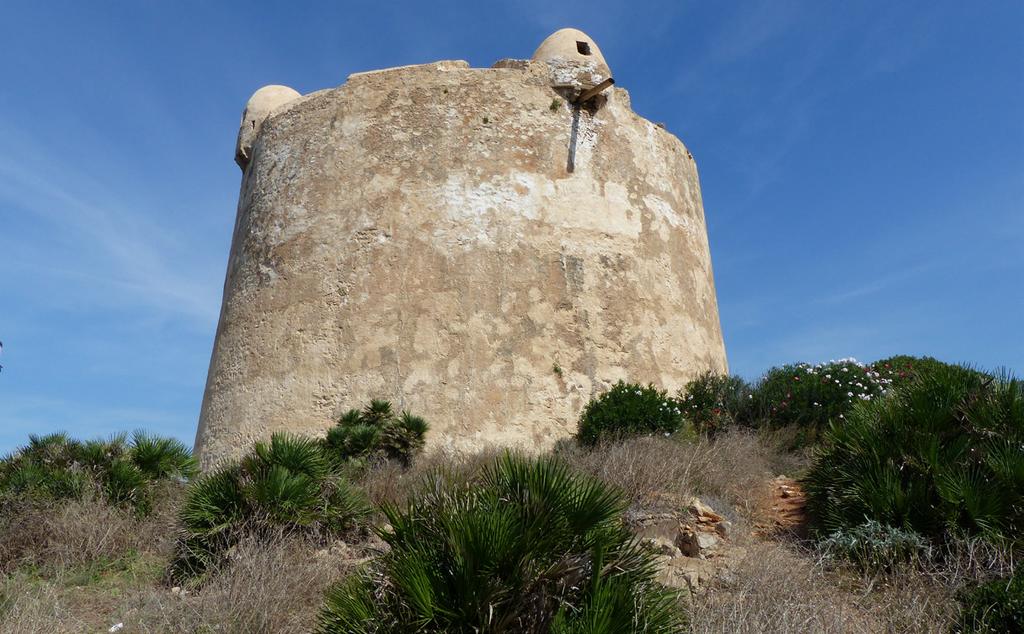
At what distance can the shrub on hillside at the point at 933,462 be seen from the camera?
6.12m

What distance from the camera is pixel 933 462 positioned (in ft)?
21.2

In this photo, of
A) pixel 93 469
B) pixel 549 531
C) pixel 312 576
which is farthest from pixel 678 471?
pixel 93 469

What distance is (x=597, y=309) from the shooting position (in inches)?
457

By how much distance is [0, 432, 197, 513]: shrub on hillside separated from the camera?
329 inches

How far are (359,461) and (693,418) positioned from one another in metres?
4.51

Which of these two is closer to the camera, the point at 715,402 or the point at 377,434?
the point at 377,434

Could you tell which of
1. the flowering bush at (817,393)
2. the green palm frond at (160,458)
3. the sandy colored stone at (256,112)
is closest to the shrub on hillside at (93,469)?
the green palm frond at (160,458)

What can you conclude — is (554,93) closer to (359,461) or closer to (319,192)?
(319,192)

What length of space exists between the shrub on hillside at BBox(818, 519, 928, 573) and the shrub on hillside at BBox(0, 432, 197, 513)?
21.1 ft

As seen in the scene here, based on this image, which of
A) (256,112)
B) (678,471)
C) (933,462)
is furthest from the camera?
(256,112)

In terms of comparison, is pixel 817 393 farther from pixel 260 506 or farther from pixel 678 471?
pixel 260 506

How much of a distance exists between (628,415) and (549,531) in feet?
20.9

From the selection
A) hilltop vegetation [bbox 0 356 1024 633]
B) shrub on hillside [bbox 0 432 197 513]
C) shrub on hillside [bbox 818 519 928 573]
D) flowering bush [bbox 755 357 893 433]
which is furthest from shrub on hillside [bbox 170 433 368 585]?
flowering bush [bbox 755 357 893 433]

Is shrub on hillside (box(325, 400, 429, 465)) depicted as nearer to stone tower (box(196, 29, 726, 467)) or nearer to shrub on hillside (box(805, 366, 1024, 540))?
stone tower (box(196, 29, 726, 467))
